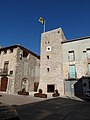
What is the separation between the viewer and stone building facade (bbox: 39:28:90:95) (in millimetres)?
21156

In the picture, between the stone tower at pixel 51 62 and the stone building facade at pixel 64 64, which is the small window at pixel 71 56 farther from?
the stone tower at pixel 51 62

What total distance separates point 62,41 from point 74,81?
844 cm

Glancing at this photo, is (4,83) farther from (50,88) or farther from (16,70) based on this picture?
(50,88)

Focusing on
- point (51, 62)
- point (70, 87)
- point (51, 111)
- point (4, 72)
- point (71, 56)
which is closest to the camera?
point (51, 111)

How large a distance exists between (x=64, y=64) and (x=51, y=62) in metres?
2.72

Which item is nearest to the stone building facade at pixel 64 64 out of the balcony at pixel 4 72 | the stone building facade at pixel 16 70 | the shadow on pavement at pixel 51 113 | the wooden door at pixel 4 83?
the stone building facade at pixel 16 70

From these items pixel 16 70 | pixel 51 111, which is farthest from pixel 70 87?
pixel 51 111

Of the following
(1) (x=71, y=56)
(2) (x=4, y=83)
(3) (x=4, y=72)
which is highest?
(1) (x=71, y=56)

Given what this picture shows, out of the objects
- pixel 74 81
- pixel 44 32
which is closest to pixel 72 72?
pixel 74 81

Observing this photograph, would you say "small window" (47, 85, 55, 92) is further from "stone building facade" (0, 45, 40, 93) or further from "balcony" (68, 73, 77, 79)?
"stone building facade" (0, 45, 40, 93)

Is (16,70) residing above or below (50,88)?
above

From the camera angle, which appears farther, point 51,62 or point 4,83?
point 51,62

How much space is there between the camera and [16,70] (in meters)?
21.7

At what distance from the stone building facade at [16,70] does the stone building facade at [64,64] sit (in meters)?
3.17
